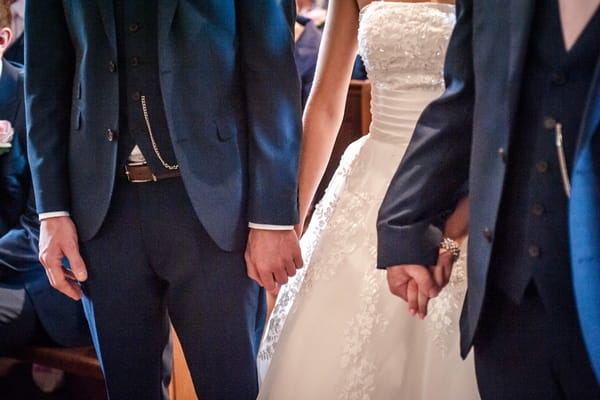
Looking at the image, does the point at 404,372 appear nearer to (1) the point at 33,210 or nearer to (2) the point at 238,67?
(2) the point at 238,67

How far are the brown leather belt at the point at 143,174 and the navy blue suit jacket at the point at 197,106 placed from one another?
0.03 m

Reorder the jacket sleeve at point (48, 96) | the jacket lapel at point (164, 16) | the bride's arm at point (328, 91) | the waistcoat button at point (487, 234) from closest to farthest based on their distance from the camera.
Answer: the waistcoat button at point (487, 234), the jacket lapel at point (164, 16), the jacket sleeve at point (48, 96), the bride's arm at point (328, 91)

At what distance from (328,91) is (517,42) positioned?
78 cm

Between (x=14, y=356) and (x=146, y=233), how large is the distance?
109 cm

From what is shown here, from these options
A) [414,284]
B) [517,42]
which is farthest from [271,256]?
[517,42]

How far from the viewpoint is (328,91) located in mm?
1568

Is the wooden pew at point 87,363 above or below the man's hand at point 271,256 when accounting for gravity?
below

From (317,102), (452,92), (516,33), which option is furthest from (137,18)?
(516,33)

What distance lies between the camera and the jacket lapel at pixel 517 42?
812mm

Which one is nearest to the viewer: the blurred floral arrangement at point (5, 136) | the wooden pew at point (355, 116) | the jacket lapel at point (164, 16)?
the jacket lapel at point (164, 16)

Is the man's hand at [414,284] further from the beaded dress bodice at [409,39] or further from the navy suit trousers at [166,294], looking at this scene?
the beaded dress bodice at [409,39]

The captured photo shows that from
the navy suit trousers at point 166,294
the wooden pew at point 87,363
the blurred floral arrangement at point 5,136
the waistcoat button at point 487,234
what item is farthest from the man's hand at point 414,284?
the blurred floral arrangement at point 5,136

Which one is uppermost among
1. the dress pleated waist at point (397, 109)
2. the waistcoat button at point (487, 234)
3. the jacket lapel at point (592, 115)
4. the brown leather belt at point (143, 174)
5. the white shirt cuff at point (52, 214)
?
the jacket lapel at point (592, 115)

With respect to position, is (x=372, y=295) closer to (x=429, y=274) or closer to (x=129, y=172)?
(x=429, y=274)
